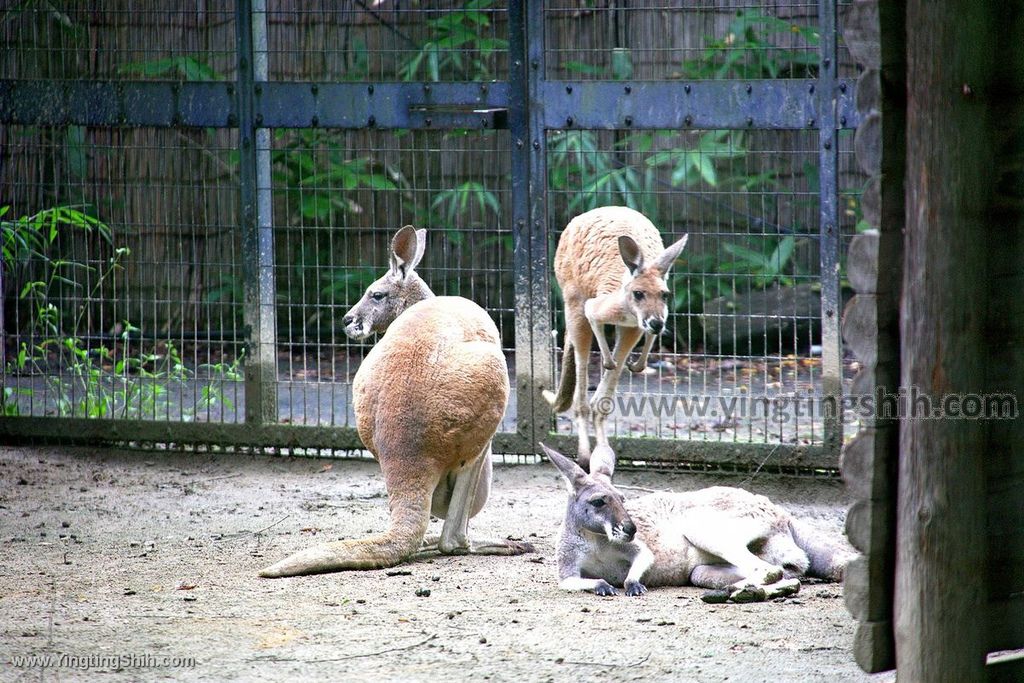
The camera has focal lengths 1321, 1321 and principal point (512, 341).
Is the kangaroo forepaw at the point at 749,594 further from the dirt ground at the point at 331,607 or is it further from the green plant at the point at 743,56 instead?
the green plant at the point at 743,56

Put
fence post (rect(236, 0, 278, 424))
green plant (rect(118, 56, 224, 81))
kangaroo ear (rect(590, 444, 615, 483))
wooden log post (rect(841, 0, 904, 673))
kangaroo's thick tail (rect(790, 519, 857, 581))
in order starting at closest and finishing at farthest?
wooden log post (rect(841, 0, 904, 673)) < kangaroo's thick tail (rect(790, 519, 857, 581)) < kangaroo ear (rect(590, 444, 615, 483)) < fence post (rect(236, 0, 278, 424)) < green plant (rect(118, 56, 224, 81))

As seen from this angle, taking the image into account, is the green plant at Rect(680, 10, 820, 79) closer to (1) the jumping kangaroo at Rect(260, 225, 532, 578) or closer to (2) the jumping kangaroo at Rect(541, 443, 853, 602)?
(1) the jumping kangaroo at Rect(260, 225, 532, 578)

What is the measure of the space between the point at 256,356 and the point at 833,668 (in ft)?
14.7

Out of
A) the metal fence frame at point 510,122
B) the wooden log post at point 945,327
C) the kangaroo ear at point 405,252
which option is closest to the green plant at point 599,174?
the metal fence frame at point 510,122

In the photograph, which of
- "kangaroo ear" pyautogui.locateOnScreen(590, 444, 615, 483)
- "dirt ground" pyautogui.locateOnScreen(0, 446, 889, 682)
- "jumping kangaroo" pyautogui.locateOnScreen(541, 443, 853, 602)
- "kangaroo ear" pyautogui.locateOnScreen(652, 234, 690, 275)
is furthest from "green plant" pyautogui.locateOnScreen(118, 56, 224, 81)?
"jumping kangaroo" pyautogui.locateOnScreen(541, 443, 853, 602)

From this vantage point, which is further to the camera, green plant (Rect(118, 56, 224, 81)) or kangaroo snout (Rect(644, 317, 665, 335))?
green plant (Rect(118, 56, 224, 81))

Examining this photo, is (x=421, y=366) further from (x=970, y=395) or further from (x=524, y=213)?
(x=970, y=395)

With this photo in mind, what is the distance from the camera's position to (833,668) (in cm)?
414

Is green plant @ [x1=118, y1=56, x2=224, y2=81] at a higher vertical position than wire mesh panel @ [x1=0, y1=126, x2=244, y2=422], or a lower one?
higher

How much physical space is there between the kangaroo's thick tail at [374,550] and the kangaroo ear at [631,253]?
62.2 inches

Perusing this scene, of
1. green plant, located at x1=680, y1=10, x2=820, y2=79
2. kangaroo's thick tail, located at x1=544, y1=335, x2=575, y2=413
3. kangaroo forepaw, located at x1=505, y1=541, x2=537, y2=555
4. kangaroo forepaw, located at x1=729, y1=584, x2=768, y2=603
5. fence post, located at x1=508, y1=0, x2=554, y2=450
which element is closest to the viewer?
kangaroo forepaw, located at x1=729, y1=584, x2=768, y2=603

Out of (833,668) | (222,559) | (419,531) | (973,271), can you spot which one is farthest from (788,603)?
(222,559)

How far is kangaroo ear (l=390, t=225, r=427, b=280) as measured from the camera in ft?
21.4

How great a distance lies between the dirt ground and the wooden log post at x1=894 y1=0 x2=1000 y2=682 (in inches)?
26.9
